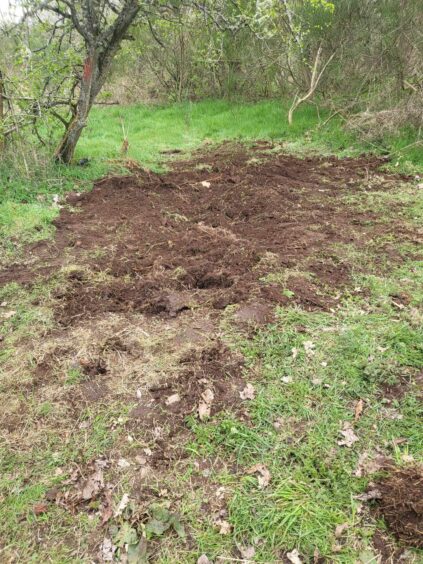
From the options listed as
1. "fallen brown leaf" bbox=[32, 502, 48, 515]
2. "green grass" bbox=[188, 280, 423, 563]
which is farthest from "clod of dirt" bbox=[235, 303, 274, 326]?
"fallen brown leaf" bbox=[32, 502, 48, 515]

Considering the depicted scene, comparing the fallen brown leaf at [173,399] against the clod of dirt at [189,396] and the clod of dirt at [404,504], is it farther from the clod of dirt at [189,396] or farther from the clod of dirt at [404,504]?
the clod of dirt at [404,504]

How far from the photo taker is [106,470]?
2424 mm

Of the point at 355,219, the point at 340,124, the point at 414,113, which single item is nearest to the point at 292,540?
the point at 355,219

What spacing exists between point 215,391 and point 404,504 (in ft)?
4.28

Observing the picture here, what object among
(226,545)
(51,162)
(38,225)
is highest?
(51,162)

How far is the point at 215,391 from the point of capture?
286 cm

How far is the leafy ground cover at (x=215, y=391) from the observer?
83.1 inches

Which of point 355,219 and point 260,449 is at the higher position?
point 355,219

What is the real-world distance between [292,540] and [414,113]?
7.93 meters

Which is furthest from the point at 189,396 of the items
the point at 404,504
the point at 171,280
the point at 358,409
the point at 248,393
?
the point at 171,280

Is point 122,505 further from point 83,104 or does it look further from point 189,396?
point 83,104

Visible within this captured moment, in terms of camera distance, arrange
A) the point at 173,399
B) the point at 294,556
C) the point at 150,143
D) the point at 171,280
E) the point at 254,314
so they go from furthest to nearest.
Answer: the point at 150,143, the point at 171,280, the point at 254,314, the point at 173,399, the point at 294,556

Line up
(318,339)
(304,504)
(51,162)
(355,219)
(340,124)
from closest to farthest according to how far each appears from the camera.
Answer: (304,504)
(318,339)
(355,219)
(51,162)
(340,124)

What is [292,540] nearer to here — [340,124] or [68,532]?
[68,532]
